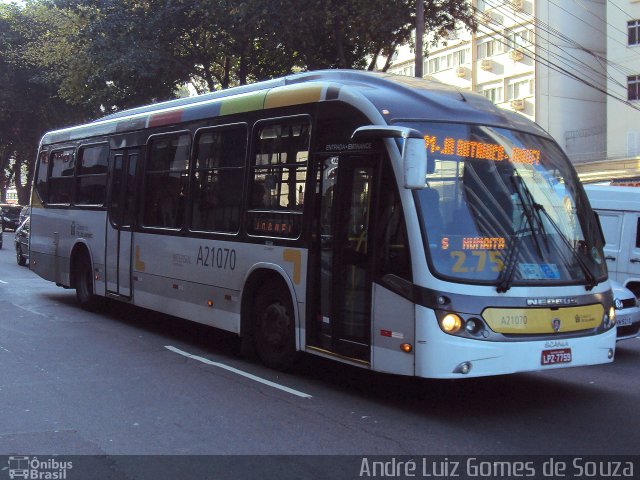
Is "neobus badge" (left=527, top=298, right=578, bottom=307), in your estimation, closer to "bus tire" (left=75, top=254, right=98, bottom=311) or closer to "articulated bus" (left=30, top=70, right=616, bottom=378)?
"articulated bus" (left=30, top=70, right=616, bottom=378)

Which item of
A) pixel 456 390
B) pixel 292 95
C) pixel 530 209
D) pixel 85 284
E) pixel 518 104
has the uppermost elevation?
pixel 518 104

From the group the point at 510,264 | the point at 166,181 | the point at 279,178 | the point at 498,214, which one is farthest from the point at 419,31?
the point at 510,264

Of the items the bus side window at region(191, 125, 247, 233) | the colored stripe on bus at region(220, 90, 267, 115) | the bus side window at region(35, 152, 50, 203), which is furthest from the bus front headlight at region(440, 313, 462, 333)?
the bus side window at region(35, 152, 50, 203)

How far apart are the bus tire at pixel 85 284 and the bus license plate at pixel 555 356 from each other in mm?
8653

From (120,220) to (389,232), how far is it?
629cm

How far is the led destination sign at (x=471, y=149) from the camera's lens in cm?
679

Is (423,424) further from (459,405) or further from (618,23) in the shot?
(618,23)

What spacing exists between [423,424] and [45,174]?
10863mm

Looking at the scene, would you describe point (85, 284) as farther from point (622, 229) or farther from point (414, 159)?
point (622, 229)

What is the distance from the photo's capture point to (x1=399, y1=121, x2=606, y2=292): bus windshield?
6.54 meters

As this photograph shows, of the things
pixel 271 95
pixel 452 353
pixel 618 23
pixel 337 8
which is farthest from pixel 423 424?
pixel 618 23

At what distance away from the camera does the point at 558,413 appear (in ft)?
22.5

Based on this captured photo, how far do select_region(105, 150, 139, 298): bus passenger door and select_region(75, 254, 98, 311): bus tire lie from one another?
40.2 inches

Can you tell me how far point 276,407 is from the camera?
6898mm
